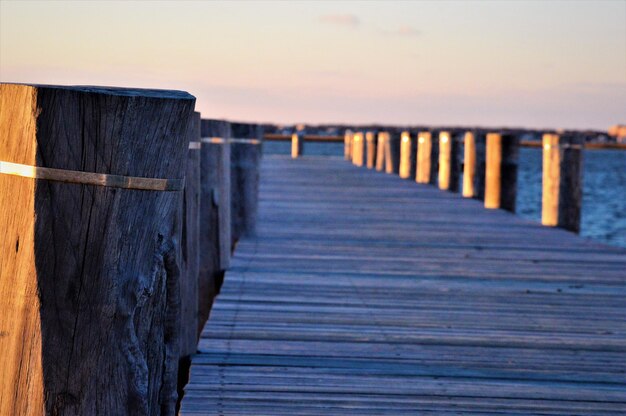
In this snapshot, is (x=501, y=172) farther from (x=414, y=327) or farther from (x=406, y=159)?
(x=414, y=327)

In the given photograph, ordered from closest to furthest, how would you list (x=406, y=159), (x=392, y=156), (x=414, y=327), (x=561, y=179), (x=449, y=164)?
(x=414, y=327), (x=561, y=179), (x=449, y=164), (x=406, y=159), (x=392, y=156)

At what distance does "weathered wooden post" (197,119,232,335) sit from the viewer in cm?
573

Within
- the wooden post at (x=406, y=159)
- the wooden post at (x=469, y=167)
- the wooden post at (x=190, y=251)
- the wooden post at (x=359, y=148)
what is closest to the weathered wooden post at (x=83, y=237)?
the wooden post at (x=190, y=251)

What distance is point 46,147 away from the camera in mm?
2094

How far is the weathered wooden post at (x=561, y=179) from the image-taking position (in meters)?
10.1

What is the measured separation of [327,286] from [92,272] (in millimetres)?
3647

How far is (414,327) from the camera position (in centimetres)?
472

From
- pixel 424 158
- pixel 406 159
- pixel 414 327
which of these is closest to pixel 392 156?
pixel 406 159

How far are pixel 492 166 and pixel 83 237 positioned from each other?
9777mm

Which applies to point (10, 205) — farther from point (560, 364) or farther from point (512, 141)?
point (512, 141)

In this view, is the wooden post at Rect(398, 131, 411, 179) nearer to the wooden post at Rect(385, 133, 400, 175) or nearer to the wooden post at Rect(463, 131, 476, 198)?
the wooden post at Rect(385, 133, 400, 175)

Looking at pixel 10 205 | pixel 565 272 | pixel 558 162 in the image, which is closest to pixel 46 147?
pixel 10 205

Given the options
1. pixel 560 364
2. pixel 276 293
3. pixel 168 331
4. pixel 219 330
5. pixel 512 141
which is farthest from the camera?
pixel 512 141

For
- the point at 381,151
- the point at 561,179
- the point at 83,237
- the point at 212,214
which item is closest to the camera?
the point at 83,237
